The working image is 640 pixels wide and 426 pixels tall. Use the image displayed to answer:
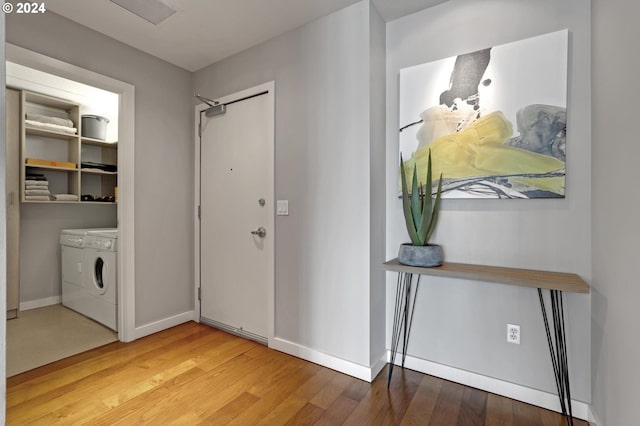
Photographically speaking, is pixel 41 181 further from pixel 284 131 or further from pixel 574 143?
pixel 574 143

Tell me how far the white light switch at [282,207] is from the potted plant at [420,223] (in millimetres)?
866

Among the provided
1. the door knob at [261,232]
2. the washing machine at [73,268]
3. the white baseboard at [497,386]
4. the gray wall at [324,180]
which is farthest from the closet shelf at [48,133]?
the white baseboard at [497,386]

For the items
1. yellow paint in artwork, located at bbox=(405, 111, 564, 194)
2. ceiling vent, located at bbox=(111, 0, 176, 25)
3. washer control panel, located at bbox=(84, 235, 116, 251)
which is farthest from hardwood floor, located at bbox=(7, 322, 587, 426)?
ceiling vent, located at bbox=(111, 0, 176, 25)

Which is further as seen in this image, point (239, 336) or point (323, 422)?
point (239, 336)

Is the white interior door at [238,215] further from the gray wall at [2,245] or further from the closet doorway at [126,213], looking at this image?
the gray wall at [2,245]

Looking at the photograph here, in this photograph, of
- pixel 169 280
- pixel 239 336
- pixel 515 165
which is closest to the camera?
pixel 515 165

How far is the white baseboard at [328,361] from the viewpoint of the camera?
193 cm

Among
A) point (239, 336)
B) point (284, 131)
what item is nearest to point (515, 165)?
point (284, 131)

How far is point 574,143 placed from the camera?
5.26 ft

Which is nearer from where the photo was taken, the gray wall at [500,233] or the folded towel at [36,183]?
the gray wall at [500,233]

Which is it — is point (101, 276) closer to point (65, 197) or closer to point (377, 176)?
point (65, 197)

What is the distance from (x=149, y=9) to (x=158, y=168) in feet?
4.00

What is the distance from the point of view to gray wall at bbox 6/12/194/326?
2420 millimetres

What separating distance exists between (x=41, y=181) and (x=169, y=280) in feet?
6.09
